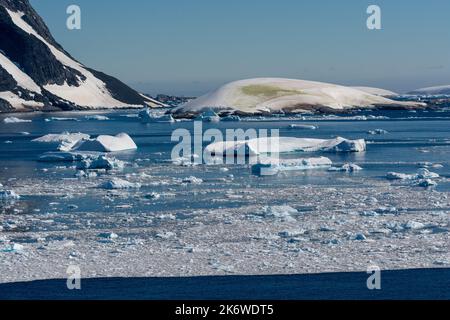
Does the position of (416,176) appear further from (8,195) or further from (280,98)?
(280,98)

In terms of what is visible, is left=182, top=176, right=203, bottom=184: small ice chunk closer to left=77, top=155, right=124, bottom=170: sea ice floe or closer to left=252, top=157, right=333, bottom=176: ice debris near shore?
left=252, top=157, right=333, bottom=176: ice debris near shore

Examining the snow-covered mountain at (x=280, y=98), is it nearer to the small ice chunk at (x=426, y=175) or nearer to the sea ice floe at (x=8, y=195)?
the small ice chunk at (x=426, y=175)

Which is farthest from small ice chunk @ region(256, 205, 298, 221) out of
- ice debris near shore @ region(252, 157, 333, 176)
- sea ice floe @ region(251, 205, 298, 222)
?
ice debris near shore @ region(252, 157, 333, 176)

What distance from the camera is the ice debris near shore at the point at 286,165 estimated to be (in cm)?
1845

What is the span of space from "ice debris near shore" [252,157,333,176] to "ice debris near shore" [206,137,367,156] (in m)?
2.64

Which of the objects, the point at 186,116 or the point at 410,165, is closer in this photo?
the point at 410,165

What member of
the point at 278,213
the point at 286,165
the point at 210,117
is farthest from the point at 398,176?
the point at 210,117

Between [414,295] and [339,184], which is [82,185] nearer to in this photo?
[339,184]

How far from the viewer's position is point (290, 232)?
10672 millimetres

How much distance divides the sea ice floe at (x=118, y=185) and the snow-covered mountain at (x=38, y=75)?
228 feet

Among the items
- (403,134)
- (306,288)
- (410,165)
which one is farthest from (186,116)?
(306,288)

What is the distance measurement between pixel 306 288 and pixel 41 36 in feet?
339

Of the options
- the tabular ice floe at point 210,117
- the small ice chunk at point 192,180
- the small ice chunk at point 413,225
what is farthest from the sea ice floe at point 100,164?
the tabular ice floe at point 210,117
